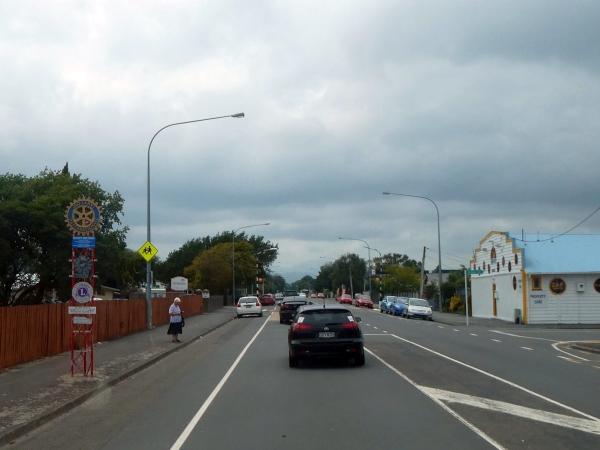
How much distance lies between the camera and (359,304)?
82.2 m

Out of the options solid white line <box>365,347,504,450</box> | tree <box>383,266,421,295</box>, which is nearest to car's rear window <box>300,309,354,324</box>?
solid white line <box>365,347,504,450</box>

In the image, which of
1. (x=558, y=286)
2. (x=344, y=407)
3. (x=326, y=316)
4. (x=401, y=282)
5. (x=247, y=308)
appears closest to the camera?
(x=344, y=407)

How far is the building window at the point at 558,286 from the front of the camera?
147 ft

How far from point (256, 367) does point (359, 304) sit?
6553cm

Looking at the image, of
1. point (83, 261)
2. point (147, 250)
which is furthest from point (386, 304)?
point (83, 261)

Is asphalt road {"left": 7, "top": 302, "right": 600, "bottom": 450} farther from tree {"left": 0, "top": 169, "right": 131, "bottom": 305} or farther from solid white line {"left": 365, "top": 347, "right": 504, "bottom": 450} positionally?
tree {"left": 0, "top": 169, "right": 131, "bottom": 305}

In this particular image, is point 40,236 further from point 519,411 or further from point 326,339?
point 519,411

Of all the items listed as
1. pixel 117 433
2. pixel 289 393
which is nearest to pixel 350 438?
pixel 117 433

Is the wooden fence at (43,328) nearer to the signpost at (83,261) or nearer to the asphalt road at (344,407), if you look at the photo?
the signpost at (83,261)

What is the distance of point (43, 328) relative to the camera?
65.9 ft

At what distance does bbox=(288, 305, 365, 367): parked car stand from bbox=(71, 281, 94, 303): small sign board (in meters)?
4.73

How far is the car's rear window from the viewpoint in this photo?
1710cm

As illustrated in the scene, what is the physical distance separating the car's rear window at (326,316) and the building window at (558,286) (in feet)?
102

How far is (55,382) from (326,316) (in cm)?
624
